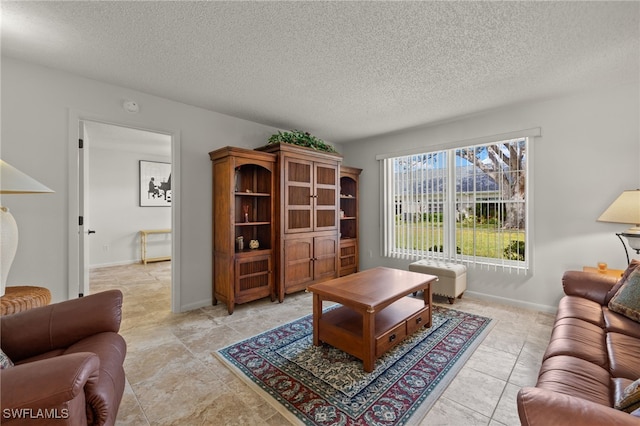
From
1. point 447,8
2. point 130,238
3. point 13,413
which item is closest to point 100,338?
point 13,413

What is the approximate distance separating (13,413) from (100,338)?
0.67 meters

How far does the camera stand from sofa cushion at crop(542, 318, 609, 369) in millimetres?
1476

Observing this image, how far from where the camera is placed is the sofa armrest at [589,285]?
7.28 feet

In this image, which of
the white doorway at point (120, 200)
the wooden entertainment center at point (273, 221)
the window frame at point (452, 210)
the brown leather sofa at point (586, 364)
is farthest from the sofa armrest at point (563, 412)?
the white doorway at point (120, 200)

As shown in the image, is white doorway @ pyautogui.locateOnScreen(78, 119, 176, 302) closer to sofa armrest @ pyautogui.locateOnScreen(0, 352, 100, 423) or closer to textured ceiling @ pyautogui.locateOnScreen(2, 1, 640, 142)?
textured ceiling @ pyautogui.locateOnScreen(2, 1, 640, 142)

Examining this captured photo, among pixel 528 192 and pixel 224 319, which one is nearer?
pixel 224 319

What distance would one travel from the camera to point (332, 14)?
176cm

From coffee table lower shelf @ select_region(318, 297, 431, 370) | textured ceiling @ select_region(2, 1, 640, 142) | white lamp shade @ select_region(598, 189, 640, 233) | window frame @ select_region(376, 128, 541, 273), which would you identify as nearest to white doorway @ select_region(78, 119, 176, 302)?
textured ceiling @ select_region(2, 1, 640, 142)

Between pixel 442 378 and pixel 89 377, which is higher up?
pixel 89 377

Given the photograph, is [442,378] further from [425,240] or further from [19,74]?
[19,74]

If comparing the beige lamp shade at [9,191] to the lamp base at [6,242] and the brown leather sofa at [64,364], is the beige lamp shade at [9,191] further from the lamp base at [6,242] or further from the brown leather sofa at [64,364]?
the brown leather sofa at [64,364]

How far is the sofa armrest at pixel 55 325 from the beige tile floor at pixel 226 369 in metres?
0.55

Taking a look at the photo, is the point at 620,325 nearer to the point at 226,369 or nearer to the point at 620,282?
the point at 620,282

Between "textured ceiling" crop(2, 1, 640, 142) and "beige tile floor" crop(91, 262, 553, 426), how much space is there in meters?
2.43
